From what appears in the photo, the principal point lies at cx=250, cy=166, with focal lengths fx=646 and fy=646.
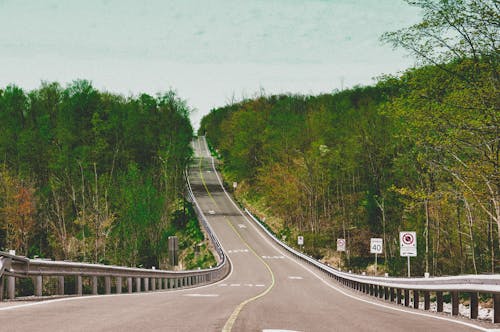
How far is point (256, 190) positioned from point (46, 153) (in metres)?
38.1

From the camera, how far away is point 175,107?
97562mm

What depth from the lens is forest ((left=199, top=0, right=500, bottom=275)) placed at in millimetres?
27391

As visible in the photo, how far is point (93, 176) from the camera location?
264 ft

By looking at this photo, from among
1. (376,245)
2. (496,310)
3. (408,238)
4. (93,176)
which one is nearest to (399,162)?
(376,245)

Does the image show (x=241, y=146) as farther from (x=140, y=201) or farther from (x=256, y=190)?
(x=140, y=201)

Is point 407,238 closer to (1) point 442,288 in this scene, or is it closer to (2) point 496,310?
(1) point 442,288

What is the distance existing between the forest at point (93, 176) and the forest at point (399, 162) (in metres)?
15.9

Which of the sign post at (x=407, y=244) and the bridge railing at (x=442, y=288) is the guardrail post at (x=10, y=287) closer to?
the bridge railing at (x=442, y=288)

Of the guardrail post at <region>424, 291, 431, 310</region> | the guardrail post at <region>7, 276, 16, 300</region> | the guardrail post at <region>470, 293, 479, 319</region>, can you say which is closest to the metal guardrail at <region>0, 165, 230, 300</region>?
the guardrail post at <region>7, 276, 16, 300</region>

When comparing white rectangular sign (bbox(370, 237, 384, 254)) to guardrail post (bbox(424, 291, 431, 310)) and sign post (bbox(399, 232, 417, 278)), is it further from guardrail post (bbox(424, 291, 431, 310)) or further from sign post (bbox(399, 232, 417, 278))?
guardrail post (bbox(424, 291, 431, 310))

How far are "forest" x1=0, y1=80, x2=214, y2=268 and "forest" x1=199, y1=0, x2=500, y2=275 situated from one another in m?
15.9

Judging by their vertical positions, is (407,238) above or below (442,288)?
above

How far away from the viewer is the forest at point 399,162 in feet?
89.9

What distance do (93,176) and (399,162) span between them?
45368 millimetres
